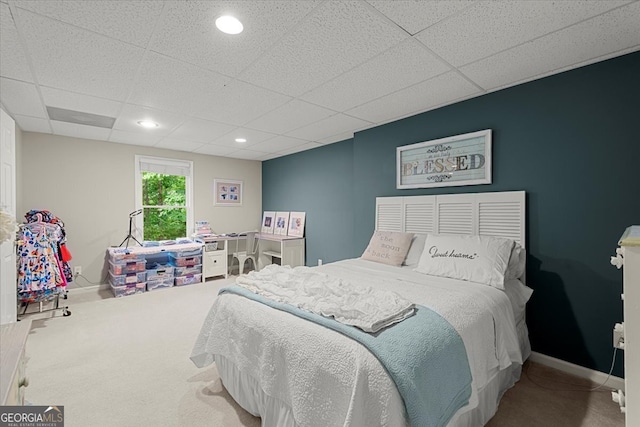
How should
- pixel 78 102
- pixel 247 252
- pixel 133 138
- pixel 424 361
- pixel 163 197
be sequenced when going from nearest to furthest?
pixel 424 361 < pixel 78 102 < pixel 133 138 < pixel 163 197 < pixel 247 252

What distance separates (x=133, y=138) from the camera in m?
4.35

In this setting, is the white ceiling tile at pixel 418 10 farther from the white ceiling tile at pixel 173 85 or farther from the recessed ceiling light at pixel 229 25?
the white ceiling tile at pixel 173 85

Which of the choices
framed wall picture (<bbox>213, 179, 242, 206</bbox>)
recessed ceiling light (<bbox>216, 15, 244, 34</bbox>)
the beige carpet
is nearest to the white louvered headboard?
the beige carpet

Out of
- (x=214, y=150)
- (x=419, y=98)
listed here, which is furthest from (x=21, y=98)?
(x=419, y=98)

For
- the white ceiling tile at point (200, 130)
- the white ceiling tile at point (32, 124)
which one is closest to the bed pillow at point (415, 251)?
the white ceiling tile at point (200, 130)

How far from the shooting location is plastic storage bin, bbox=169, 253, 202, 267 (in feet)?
15.4

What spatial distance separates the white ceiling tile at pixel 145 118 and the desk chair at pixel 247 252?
2.26 metres

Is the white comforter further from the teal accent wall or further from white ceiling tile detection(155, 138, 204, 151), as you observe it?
white ceiling tile detection(155, 138, 204, 151)

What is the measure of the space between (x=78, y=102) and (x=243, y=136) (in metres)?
1.83

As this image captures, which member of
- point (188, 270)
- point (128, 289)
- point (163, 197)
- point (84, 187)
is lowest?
point (128, 289)

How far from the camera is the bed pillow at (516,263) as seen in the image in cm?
238

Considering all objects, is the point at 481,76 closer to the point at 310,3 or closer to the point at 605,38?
the point at 605,38

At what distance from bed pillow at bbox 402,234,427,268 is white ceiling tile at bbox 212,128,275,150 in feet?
7.89

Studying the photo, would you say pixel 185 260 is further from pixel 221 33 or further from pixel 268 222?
pixel 221 33
